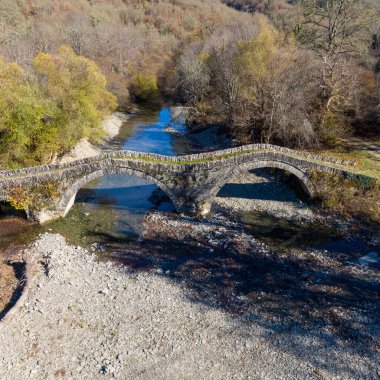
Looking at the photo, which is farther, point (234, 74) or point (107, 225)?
point (234, 74)

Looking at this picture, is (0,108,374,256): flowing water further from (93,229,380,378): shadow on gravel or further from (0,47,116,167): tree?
(0,47,116,167): tree

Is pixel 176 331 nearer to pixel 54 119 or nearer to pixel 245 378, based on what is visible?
pixel 245 378

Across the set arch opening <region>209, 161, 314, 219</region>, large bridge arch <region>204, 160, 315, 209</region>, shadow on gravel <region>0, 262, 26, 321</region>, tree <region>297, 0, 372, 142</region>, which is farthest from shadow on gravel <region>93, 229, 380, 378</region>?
tree <region>297, 0, 372, 142</region>

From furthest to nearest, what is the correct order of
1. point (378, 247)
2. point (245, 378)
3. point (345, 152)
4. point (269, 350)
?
point (345, 152) → point (378, 247) → point (269, 350) → point (245, 378)

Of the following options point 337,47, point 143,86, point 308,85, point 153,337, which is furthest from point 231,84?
point 153,337

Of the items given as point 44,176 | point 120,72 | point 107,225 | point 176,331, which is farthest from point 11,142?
point 120,72

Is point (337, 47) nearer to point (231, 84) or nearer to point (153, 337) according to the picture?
point (231, 84)
